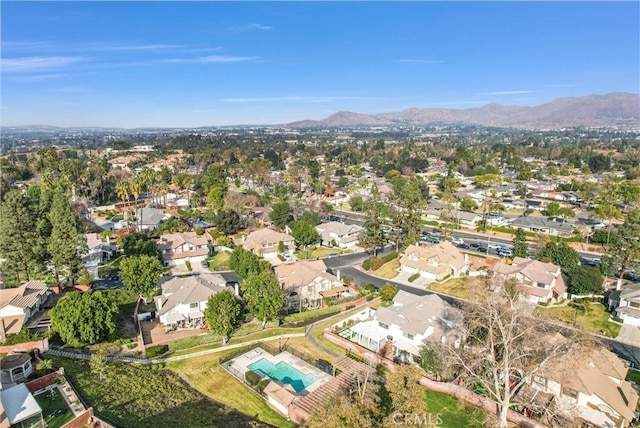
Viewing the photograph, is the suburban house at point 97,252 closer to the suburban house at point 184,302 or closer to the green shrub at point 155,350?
the suburban house at point 184,302

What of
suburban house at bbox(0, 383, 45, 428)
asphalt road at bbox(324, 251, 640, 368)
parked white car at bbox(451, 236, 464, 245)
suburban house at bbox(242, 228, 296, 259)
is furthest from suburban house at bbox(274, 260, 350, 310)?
parked white car at bbox(451, 236, 464, 245)

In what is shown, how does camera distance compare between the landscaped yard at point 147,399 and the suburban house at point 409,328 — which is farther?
the suburban house at point 409,328

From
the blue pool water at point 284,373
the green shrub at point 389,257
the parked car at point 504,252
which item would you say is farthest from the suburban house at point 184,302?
the parked car at point 504,252

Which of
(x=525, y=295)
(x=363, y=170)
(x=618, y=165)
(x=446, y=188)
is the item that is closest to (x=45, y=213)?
(x=525, y=295)

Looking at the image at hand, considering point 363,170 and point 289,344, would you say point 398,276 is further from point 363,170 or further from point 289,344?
point 363,170

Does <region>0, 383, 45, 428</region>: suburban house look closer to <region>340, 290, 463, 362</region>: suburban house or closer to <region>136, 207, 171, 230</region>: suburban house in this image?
<region>340, 290, 463, 362</region>: suburban house

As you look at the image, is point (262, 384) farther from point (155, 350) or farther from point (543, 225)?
point (543, 225)

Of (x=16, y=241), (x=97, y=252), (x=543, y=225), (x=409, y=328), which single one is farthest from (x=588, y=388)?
(x=97, y=252)
